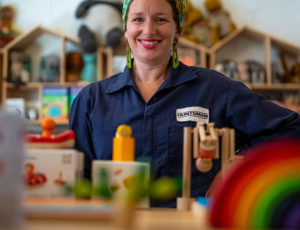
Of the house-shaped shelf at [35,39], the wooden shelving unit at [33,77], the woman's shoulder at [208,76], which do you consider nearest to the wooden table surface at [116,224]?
the woman's shoulder at [208,76]

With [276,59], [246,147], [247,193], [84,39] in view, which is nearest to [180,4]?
[246,147]

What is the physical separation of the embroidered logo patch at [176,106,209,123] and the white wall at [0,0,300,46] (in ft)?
7.03

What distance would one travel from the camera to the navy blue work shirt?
99 centimetres

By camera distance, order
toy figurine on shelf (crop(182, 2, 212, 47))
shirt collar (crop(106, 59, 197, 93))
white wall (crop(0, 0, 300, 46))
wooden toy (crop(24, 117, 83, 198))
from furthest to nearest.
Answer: white wall (crop(0, 0, 300, 46)), toy figurine on shelf (crop(182, 2, 212, 47)), shirt collar (crop(106, 59, 197, 93)), wooden toy (crop(24, 117, 83, 198))

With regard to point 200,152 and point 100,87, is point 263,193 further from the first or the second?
point 100,87

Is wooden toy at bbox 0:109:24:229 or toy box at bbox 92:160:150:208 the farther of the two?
toy box at bbox 92:160:150:208

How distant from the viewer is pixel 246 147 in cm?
101

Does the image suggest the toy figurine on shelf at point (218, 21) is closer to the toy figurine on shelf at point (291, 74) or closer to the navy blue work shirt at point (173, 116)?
the toy figurine on shelf at point (291, 74)

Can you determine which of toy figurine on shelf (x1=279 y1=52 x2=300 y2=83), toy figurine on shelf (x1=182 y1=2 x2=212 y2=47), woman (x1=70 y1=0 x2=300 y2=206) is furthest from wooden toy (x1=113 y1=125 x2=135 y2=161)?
toy figurine on shelf (x1=279 y1=52 x2=300 y2=83)

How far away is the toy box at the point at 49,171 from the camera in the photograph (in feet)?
1.87

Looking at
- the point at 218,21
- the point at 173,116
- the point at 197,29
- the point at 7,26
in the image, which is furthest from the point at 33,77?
the point at 173,116

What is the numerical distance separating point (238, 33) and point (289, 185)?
260 centimetres

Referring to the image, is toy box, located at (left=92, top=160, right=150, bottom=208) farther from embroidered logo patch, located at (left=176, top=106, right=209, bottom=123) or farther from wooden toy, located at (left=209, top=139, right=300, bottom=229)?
embroidered logo patch, located at (left=176, top=106, right=209, bottom=123)

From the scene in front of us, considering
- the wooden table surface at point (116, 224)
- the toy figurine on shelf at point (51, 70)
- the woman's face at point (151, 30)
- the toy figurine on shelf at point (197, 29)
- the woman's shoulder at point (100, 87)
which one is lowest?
the wooden table surface at point (116, 224)
